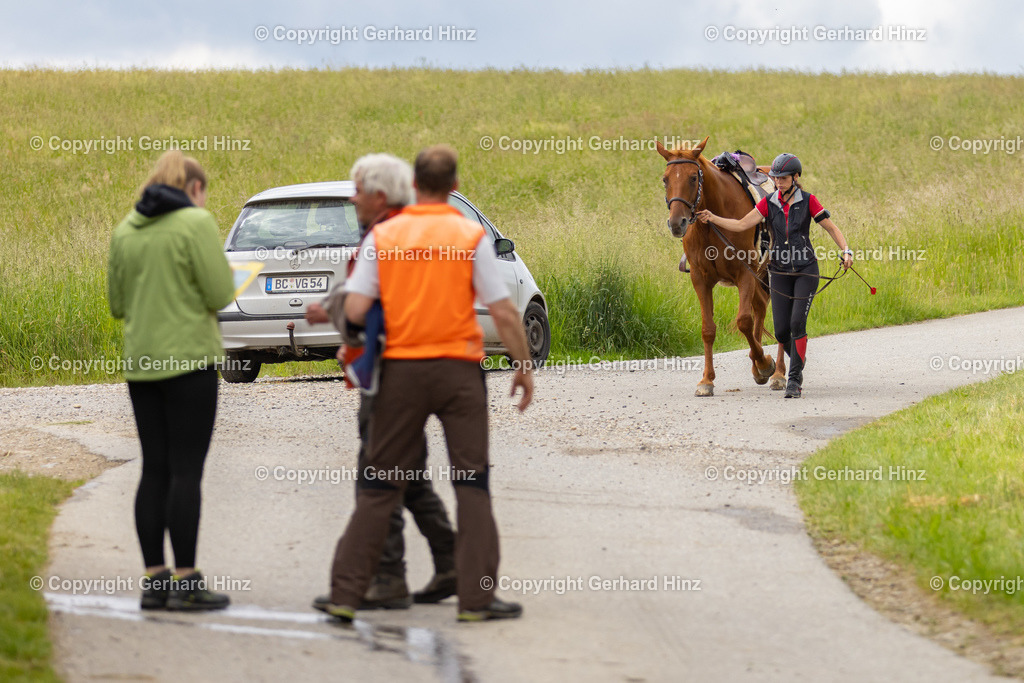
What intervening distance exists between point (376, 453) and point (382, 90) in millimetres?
45615

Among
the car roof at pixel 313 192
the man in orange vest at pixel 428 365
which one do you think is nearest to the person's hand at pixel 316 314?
the man in orange vest at pixel 428 365

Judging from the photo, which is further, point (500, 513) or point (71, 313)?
point (71, 313)

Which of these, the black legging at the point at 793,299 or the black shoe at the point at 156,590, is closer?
the black shoe at the point at 156,590

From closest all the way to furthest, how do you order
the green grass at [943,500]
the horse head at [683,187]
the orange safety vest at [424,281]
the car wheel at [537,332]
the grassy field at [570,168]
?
the orange safety vest at [424,281]
the green grass at [943,500]
the horse head at [683,187]
the car wheel at [537,332]
the grassy field at [570,168]

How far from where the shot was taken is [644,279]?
17.8 m

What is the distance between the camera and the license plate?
38.5 feet

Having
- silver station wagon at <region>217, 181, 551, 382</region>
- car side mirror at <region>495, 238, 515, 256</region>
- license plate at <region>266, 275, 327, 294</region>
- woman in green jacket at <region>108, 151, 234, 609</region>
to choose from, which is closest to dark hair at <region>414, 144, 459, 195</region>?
woman in green jacket at <region>108, 151, 234, 609</region>

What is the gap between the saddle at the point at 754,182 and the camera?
1300 cm

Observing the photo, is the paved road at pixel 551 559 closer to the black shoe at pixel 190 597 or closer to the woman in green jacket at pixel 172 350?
the black shoe at pixel 190 597

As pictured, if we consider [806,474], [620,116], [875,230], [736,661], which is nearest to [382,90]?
[620,116]

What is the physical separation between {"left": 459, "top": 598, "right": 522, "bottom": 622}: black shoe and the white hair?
1.71m

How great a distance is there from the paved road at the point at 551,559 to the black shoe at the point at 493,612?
6cm

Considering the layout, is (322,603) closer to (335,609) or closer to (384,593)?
(335,609)

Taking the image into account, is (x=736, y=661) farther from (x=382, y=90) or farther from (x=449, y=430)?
(x=382, y=90)
